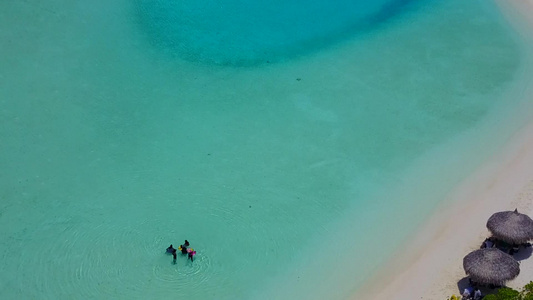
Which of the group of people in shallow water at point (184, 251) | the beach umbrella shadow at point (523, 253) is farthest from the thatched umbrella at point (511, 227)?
the group of people in shallow water at point (184, 251)

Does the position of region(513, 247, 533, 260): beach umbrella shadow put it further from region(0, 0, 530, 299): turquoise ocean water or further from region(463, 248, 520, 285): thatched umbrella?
region(0, 0, 530, 299): turquoise ocean water

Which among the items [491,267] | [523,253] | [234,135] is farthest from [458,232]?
[234,135]

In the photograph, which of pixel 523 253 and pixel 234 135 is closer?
pixel 523 253

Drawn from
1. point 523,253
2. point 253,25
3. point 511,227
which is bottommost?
point 253,25

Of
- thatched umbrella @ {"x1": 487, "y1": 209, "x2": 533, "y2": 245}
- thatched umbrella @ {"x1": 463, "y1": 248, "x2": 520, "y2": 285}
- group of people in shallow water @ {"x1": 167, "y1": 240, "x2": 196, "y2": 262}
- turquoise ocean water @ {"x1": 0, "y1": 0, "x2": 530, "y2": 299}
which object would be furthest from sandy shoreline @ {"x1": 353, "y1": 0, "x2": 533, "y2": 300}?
group of people in shallow water @ {"x1": 167, "y1": 240, "x2": 196, "y2": 262}

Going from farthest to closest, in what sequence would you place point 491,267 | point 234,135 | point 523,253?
point 234,135
point 523,253
point 491,267

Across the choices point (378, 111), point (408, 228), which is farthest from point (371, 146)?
point (408, 228)

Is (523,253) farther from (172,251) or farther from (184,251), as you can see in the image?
(172,251)
